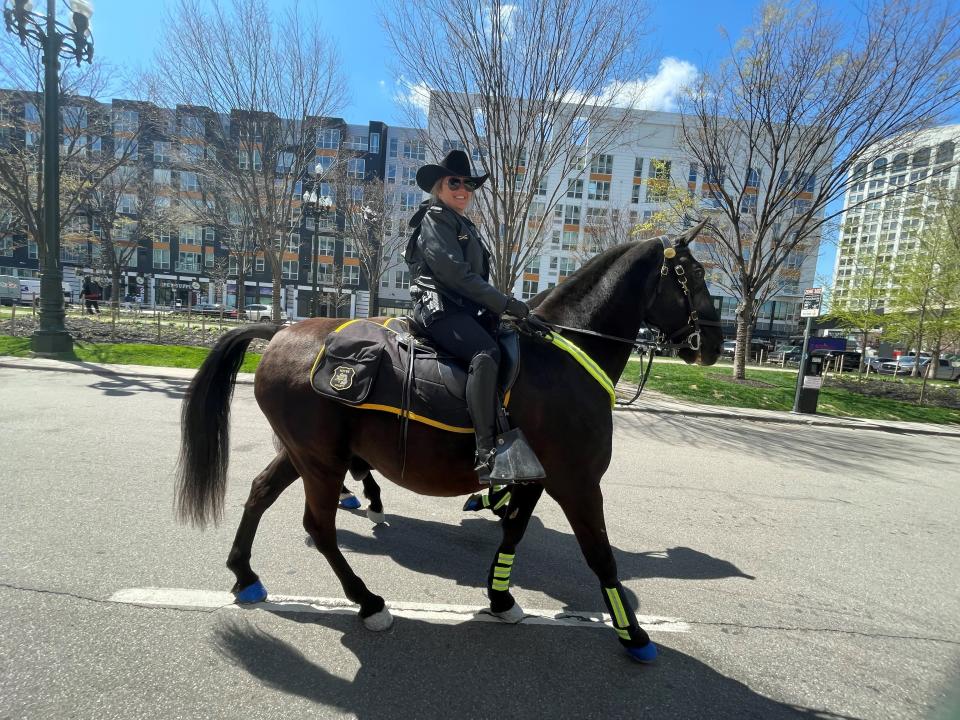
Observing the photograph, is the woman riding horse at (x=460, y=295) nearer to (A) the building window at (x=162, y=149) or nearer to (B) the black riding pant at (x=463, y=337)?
(B) the black riding pant at (x=463, y=337)

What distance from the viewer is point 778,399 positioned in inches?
499

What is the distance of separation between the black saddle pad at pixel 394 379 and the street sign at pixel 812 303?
1193cm

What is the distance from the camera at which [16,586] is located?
282 centimetres

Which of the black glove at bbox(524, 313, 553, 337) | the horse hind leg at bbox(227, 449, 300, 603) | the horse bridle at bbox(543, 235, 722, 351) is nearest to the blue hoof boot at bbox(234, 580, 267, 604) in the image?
the horse hind leg at bbox(227, 449, 300, 603)

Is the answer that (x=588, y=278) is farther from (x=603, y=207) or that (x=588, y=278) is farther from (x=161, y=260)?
(x=161, y=260)

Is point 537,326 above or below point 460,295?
below

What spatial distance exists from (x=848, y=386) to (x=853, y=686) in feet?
55.6

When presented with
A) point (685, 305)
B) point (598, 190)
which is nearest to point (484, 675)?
point (685, 305)

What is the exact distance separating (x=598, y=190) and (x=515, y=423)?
172 ft

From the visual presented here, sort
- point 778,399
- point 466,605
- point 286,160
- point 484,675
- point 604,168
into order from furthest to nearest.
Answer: point 604,168 → point 286,160 → point 778,399 → point 466,605 → point 484,675

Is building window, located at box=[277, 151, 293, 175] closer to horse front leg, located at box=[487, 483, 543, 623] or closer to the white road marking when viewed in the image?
the white road marking

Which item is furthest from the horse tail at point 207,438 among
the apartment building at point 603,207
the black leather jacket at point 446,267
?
the apartment building at point 603,207

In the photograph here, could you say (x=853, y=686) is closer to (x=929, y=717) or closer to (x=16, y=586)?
(x=929, y=717)

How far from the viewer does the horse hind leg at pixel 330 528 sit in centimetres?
273
